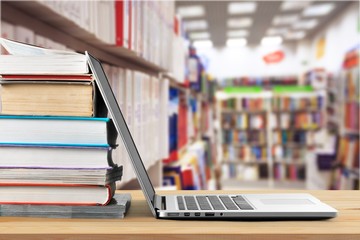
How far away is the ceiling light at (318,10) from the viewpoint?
8519 mm

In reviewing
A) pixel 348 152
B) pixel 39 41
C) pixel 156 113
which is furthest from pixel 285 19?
pixel 39 41

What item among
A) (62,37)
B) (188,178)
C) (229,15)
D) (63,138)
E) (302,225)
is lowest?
(188,178)

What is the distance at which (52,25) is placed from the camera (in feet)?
3.98

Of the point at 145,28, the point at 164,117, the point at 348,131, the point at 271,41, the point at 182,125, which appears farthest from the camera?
the point at 271,41

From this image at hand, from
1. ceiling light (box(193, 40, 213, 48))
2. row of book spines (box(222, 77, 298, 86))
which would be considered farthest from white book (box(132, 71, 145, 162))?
ceiling light (box(193, 40, 213, 48))

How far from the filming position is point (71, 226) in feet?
2.19

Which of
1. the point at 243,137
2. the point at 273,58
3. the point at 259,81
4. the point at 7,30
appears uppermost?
the point at 273,58

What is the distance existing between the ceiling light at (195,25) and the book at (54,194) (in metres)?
9.17

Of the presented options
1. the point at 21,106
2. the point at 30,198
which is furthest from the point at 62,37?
the point at 30,198

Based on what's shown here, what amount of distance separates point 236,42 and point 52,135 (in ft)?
40.3

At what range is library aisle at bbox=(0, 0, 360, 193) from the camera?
765 millimetres

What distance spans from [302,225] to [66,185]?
1.28 feet

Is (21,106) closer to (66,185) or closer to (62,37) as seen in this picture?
(66,185)

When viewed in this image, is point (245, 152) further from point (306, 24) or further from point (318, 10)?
point (306, 24)
